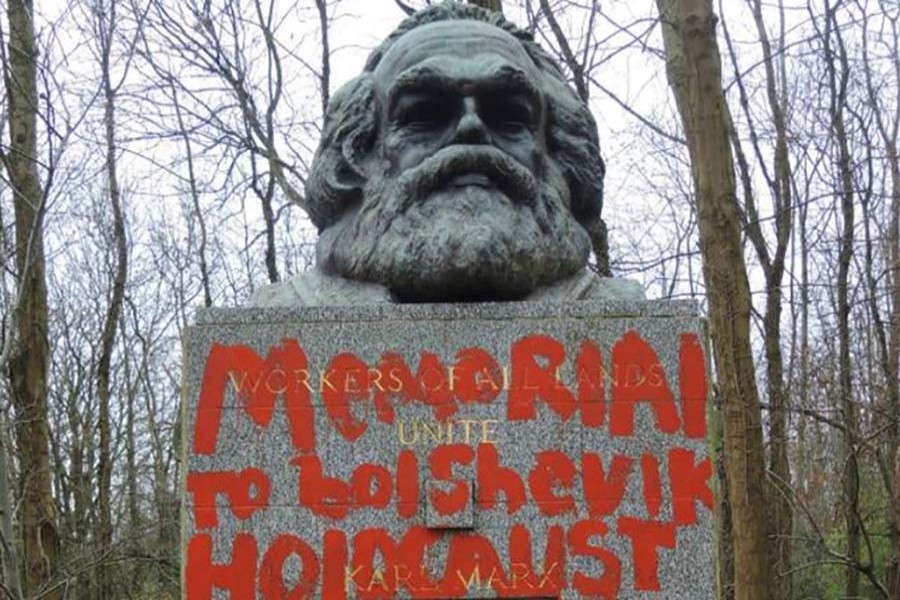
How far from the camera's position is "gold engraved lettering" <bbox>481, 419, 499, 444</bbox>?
344 centimetres

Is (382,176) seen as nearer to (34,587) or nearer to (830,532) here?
(34,587)

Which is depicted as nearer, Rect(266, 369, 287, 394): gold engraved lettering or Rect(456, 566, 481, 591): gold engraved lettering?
Rect(456, 566, 481, 591): gold engraved lettering

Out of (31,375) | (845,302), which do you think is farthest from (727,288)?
(31,375)

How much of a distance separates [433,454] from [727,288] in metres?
4.99

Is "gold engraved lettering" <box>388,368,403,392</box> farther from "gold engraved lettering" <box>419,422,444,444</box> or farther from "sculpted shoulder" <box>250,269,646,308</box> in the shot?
"sculpted shoulder" <box>250,269,646,308</box>

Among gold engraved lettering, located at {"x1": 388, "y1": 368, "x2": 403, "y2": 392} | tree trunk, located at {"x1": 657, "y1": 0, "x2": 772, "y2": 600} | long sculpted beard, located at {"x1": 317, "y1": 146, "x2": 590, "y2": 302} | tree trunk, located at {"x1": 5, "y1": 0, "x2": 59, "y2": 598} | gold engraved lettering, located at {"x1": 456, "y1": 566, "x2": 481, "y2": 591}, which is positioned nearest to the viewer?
gold engraved lettering, located at {"x1": 456, "y1": 566, "x2": 481, "y2": 591}

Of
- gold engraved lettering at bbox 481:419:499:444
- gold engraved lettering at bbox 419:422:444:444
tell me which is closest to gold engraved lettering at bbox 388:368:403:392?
gold engraved lettering at bbox 419:422:444:444

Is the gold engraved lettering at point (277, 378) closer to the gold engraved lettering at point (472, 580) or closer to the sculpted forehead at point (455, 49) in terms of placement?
the gold engraved lettering at point (472, 580)

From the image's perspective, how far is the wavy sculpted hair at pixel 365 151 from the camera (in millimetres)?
4270

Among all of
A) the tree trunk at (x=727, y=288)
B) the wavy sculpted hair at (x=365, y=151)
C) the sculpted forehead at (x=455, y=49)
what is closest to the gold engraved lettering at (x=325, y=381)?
the wavy sculpted hair at (x=365, y=151)

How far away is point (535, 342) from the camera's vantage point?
3525 millimetres

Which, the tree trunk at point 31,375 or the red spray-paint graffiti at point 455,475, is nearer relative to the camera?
the red spray-paint graffiti at point 455,475

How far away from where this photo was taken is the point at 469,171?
384 centimetres

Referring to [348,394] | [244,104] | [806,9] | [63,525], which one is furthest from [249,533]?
[63,525]
